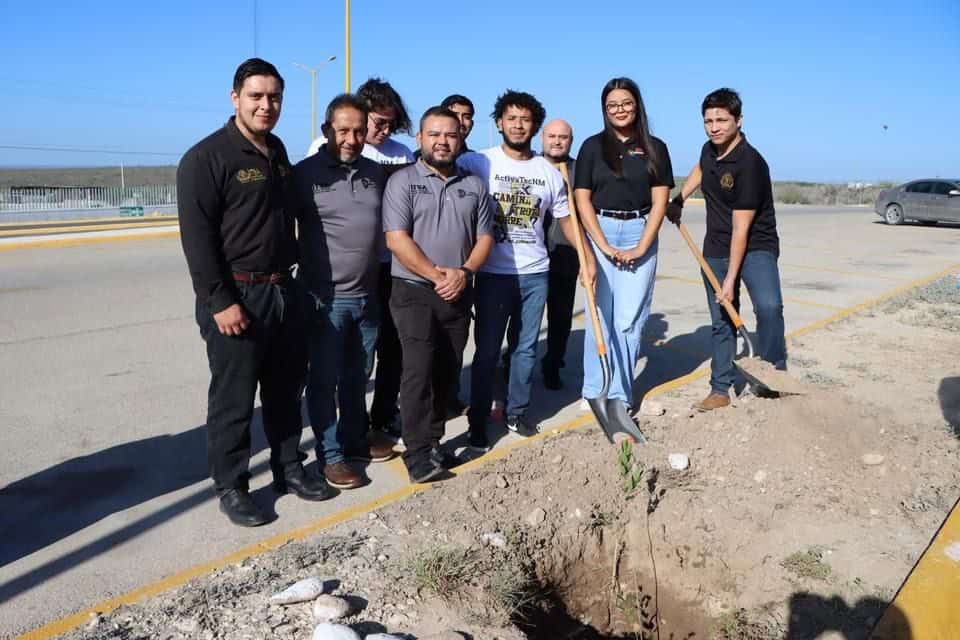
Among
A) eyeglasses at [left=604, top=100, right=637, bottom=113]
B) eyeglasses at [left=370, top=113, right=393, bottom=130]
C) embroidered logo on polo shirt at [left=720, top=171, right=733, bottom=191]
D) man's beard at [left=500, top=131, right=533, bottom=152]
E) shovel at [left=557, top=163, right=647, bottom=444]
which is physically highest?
eyeglasses at [left=604, top=100, right=637, bottom=113]

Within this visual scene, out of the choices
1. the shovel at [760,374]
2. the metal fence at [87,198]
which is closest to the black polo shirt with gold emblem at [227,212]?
the shovel at [760,374]

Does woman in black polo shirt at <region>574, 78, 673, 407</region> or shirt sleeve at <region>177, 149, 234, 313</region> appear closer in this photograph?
shirt sleeve at <region>177, 149, 234, 313</region>

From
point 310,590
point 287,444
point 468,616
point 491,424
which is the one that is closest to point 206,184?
point 287,444

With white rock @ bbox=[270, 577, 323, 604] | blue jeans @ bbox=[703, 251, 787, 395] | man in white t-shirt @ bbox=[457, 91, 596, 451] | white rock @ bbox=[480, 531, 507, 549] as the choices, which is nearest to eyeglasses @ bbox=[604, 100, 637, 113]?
man in white t-shirt @ bbox=[457, 91, 596, 451]

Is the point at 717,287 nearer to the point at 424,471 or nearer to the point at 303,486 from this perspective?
the point at 424,471

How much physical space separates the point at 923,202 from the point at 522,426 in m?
23.0

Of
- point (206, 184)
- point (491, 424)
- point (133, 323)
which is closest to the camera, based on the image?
point (206, 184)

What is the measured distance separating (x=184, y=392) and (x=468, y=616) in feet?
11.7

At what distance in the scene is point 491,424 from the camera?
5223mm

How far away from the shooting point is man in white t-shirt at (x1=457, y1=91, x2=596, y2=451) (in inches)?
180

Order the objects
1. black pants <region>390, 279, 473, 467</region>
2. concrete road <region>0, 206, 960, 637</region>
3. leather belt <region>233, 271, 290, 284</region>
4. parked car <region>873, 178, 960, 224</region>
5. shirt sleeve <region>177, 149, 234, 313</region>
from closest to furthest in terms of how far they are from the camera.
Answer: shirt sleeve <region>177, 149, 234, 313</region>, concrete road <region>0, 206, 960, 637</region>, leather belt <region>233, 271, 290, 284</region>, black pants <region>390, 279, 473, 467</region>, parked car <region>873, 178, 960, 224</region>

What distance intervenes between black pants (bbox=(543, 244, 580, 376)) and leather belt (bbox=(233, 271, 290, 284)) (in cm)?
245

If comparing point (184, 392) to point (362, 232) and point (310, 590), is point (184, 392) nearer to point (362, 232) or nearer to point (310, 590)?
point (362, 232)

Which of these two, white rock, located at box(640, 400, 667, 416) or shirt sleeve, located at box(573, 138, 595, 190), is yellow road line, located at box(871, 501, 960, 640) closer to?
white rock, located at box(640, 400, 667, 416)
